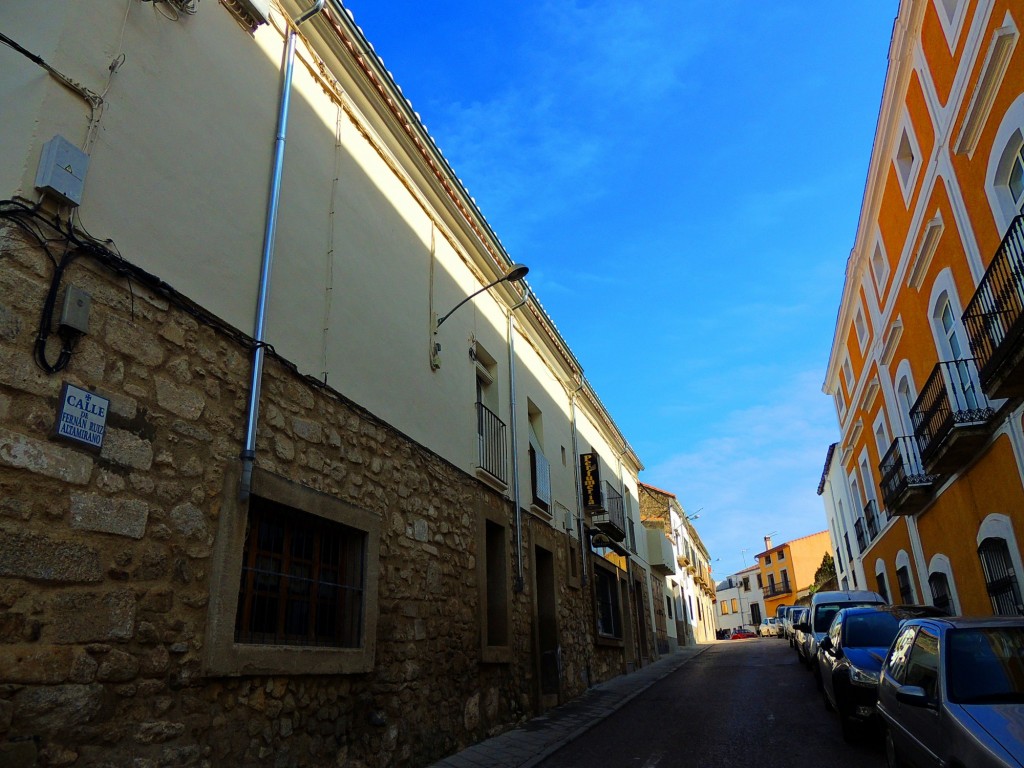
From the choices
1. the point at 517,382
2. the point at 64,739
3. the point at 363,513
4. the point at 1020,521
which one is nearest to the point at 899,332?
the point at 1020,521

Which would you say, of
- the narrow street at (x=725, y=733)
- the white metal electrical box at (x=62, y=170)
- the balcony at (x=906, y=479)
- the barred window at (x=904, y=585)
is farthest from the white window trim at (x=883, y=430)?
the white metal electrical box at (x=62, y=170)

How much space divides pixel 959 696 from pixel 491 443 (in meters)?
7.31

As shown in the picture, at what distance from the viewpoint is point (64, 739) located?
3758mm

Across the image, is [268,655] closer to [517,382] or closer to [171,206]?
[171,206]

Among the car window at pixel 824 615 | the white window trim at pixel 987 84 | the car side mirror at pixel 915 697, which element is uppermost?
the white window trim at pixel 987 84

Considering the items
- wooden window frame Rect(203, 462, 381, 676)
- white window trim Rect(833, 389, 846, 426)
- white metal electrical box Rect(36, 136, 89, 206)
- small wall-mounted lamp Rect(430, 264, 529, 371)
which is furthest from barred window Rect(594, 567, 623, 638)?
white metal electrical box Rect(36, 136, 89, 206)

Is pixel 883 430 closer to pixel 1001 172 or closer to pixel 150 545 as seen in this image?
pixel 1001 172

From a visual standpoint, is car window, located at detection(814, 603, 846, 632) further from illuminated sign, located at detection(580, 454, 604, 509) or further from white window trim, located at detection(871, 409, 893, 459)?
illuminated sign, located at detection(580, 454, 604, 509)

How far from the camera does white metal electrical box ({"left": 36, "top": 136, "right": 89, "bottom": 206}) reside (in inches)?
166

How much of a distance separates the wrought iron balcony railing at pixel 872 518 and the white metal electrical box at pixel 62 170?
65.3ft

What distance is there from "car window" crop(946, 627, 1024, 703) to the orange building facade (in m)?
3.73

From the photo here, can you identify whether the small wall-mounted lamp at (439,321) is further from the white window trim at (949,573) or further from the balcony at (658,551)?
the balcony at (658,551)

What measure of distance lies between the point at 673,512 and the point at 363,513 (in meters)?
28.2

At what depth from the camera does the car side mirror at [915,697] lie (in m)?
4.43
